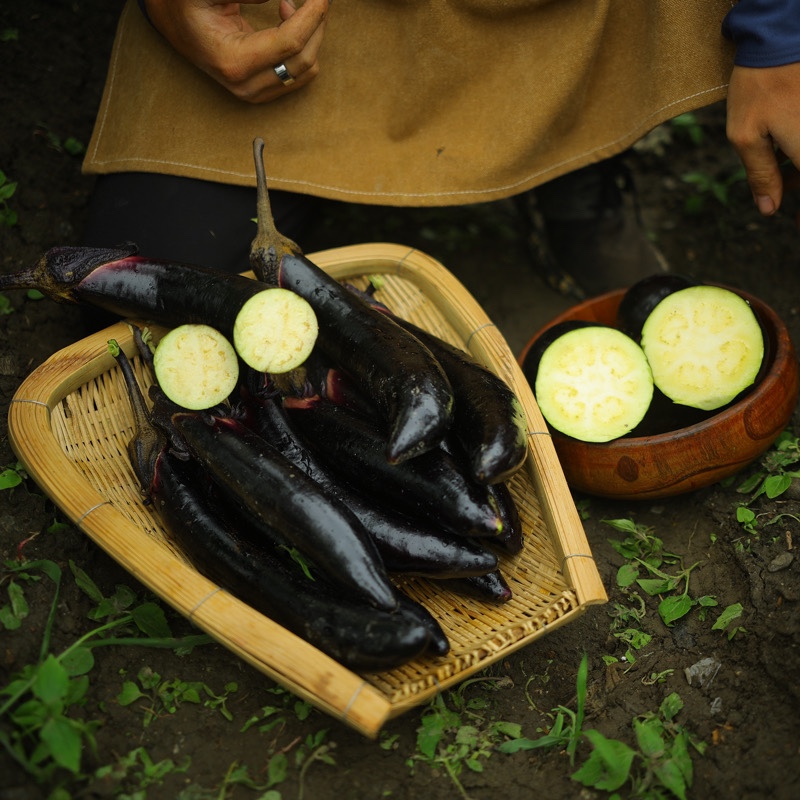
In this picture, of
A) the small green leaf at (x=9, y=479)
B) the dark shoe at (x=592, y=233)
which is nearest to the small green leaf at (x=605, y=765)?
the small green leaf at (x=9, y=479)

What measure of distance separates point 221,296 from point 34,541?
1.04 m

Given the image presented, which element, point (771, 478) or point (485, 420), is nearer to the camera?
point (485, 420)

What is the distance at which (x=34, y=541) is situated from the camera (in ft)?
8.54

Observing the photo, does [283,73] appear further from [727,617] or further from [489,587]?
[727,617]

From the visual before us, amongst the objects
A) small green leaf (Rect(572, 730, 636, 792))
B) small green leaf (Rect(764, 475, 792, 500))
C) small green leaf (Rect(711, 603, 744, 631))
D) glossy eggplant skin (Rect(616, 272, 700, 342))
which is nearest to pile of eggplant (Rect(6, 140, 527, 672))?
small green leaf (Rect(572, 730, 636, 792))

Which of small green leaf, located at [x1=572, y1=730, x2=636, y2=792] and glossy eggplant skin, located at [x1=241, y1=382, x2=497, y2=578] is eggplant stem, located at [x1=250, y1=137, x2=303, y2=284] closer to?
glossy eggplant skin, located at [x1=241, y1=382, x2=497, y2=578]

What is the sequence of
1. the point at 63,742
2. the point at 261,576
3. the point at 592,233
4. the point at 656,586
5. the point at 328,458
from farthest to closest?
the point at 592,233 → the point at 656,586 → the point at 328,458 → the point at 261,576 → the point at 63,742

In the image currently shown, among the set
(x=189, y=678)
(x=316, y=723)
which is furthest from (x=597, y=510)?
(x=189, y=678)

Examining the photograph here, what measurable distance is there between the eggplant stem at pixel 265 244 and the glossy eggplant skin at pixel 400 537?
0.58 meters

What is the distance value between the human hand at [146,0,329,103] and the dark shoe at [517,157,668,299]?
5.05 feet

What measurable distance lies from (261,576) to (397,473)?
1.67 feet

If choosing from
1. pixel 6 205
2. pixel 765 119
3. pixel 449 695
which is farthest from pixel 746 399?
pixel 6 205

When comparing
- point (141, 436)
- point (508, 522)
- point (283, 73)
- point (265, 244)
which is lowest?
point (508, 522)

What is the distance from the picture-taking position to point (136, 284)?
8.89ft
